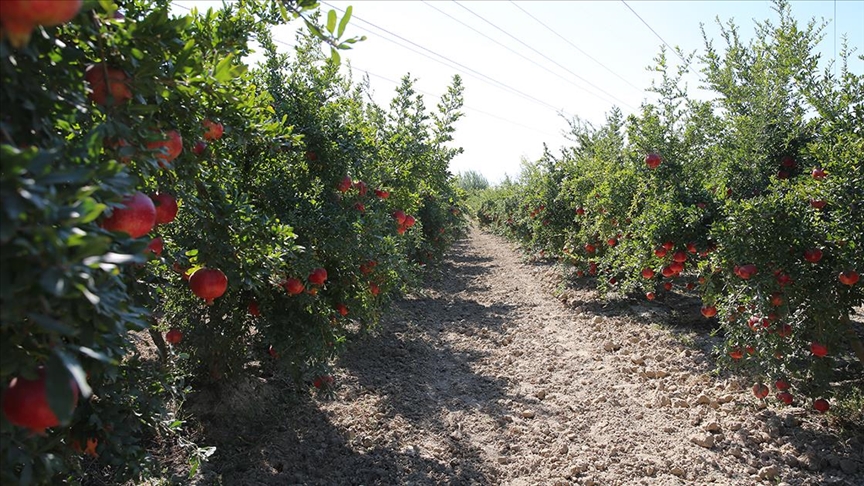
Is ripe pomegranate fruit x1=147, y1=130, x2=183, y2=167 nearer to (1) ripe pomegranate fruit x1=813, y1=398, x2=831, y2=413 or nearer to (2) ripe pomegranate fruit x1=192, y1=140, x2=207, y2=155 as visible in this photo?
(2) ripe pomegranate fruit x1=192, y1=140, x2=207, y2=155

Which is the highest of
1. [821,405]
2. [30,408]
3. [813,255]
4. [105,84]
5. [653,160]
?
[653,160]

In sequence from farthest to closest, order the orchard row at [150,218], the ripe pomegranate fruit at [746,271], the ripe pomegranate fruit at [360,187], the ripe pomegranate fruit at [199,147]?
the ripe pomegranate fruit at [360,187]
the ripe pomegranate fruit at [746,271]
the ripe pomegranate fruit at [199,147]
the orchard row at [150,218]

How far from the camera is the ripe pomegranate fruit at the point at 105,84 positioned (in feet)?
4.15

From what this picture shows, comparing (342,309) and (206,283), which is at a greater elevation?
(206,283)

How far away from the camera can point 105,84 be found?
1229 millimetres

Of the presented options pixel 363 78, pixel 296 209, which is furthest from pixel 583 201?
pixel 296 209

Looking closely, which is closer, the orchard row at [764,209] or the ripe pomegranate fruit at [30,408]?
the ripe pomegranate fruit at [30,408]

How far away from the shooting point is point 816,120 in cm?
470

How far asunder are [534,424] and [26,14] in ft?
14.4

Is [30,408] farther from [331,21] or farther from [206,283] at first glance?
[331,21]

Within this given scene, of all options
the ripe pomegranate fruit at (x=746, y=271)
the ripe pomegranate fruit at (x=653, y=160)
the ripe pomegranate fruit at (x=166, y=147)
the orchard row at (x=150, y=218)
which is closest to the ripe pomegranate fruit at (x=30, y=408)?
the orchard row at (x=150, y=218)

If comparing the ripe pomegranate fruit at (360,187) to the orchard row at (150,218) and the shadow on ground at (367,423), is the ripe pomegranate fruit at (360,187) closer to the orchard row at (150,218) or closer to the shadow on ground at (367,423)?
the orchard row at (150,218)

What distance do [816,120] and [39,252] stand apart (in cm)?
573

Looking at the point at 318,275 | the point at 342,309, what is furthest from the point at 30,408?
the point at 342,309
